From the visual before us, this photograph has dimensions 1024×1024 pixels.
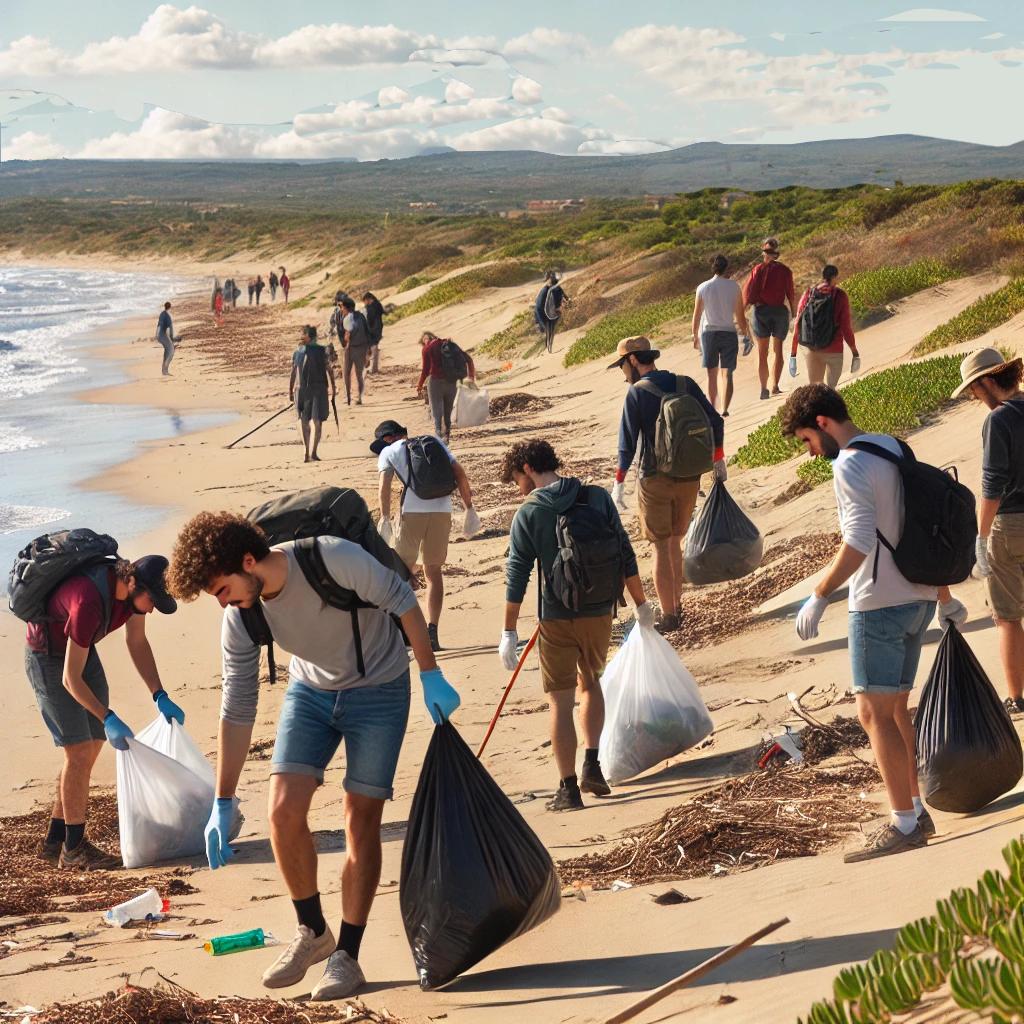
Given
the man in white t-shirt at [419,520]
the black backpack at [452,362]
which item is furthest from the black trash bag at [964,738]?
the black backpack at [452,362]

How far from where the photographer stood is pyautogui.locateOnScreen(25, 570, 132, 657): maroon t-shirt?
21.2ft

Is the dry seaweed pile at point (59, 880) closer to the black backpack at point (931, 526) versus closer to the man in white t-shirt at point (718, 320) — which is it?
the black backpack at point (931, 526)

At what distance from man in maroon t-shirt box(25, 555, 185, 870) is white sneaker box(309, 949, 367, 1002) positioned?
2.13m

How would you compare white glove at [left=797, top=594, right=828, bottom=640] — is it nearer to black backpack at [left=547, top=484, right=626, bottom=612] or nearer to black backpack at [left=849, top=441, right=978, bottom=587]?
black backpack at [left=849, top=441, right=978, bottom=587]

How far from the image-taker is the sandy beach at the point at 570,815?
15.0ft

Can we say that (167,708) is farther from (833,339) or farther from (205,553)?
(833,339)

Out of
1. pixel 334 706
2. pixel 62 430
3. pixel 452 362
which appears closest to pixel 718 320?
pixel 452 362

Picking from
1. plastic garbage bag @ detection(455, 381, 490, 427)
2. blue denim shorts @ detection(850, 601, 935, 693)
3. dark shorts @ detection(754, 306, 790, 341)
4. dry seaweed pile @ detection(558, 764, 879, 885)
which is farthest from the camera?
plastic garbage bag @ detection(455, 381, 490, 427)

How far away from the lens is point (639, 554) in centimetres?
1183

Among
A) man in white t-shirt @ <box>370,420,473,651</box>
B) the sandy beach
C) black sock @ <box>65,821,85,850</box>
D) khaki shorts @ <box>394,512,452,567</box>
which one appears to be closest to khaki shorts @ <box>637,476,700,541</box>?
the sandy beach

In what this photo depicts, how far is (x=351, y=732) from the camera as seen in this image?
16.1 ft

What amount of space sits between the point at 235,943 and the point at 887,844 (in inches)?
92.3

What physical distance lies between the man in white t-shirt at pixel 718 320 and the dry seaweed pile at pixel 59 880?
9.51 metres

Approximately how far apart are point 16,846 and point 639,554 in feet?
19.5
